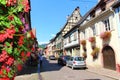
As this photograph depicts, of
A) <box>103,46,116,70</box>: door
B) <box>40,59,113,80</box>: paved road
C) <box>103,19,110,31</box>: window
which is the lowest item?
<box>40,59,113,80</box>: paved road

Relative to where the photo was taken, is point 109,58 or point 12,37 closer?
point 12,37

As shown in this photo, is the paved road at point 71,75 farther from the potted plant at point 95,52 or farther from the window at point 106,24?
the window at point 106,24

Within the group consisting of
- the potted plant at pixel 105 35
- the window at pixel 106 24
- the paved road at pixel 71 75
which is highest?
the window at pixel 106 24

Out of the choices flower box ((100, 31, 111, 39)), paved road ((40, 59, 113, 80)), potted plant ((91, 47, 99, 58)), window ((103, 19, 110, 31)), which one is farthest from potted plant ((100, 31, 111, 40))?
paved road ((40, 59, 113, 80))

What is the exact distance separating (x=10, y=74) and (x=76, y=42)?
34704mm

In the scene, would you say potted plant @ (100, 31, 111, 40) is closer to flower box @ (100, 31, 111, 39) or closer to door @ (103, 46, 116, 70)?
flower box @ (100, 31, 111, 39)

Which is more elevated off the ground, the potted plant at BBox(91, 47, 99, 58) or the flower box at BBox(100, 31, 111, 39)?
the flower box at BBox(100, 31, 111, 39)

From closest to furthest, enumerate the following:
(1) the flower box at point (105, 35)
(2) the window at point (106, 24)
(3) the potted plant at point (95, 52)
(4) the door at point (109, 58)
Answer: (4) the door at point (109, 58) → (1) the flower box at point (105, 35) → (2) the window at point (106, 24) → (3) the potted plant at point (95, 52)

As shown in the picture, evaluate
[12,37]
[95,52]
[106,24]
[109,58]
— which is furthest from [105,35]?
[12,37]

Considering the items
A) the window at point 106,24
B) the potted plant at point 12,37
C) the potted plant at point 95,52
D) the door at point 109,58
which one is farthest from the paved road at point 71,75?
the potted plant at point 12,37

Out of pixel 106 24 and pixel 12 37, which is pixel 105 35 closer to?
pixel 106 24

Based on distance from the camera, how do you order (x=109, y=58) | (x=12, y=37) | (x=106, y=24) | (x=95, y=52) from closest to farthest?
1. (x=12, y=37)
2. (x=109, y=58)
3. (x=106, y=24)
4. (x=95, y=52)

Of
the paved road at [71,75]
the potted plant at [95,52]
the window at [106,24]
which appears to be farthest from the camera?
the potted plant at [95,52]

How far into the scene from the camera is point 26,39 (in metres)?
3.49
